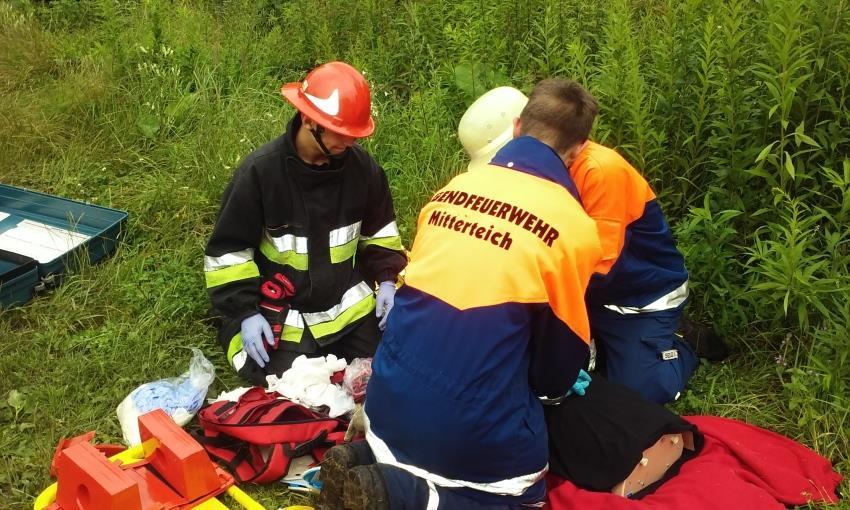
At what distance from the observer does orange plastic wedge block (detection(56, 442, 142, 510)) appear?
2.63 meters

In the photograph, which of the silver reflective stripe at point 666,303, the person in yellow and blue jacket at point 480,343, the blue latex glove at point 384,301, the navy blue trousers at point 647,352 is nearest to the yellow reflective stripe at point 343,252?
the blue latex glove at point 384,301

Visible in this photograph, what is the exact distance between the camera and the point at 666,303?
3689mm

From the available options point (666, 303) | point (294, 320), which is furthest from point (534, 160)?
point (294, 320)

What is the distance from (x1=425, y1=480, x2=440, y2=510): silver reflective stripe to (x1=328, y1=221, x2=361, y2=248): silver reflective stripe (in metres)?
1.55

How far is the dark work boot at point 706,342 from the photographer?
3.90 meters

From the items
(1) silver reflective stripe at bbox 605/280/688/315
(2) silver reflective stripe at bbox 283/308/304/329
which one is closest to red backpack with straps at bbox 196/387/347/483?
(2) silver reflective stripe at bbox 283/308/304/329

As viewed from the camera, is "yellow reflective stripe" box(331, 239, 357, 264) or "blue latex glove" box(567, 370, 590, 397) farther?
"yellow reflective stripe" box(331, 239, 357, 264)

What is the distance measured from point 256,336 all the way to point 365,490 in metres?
1.39

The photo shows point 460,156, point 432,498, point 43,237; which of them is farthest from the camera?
point 460,156

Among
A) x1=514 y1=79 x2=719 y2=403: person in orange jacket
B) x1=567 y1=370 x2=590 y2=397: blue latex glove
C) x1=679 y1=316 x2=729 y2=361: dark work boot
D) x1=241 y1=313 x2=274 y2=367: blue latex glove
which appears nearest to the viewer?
x1=567 y1=370 x2=590 y2=397: blue latex glove

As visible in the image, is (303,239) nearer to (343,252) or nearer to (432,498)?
(343,252)

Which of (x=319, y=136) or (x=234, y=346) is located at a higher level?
(x=319, y=136)

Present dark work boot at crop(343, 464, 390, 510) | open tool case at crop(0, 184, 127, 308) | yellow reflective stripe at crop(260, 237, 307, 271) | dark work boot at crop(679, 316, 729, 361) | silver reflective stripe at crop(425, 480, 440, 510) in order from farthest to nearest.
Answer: open tool case at crop(0, 184, 127, 308)
dark work boot at crop(679, 316, 729, 361)
yellow reflective stripe at crop(260, 237, 307, 271)
silver reflective stripe at crop(425, 480, 440, 510)
dark work boot at crop(343, 464, 390, 510)

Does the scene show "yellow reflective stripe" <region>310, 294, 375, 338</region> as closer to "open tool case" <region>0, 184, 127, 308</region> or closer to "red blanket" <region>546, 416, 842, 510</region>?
"red blanket" <region>546, 416, 842, 510</region>
